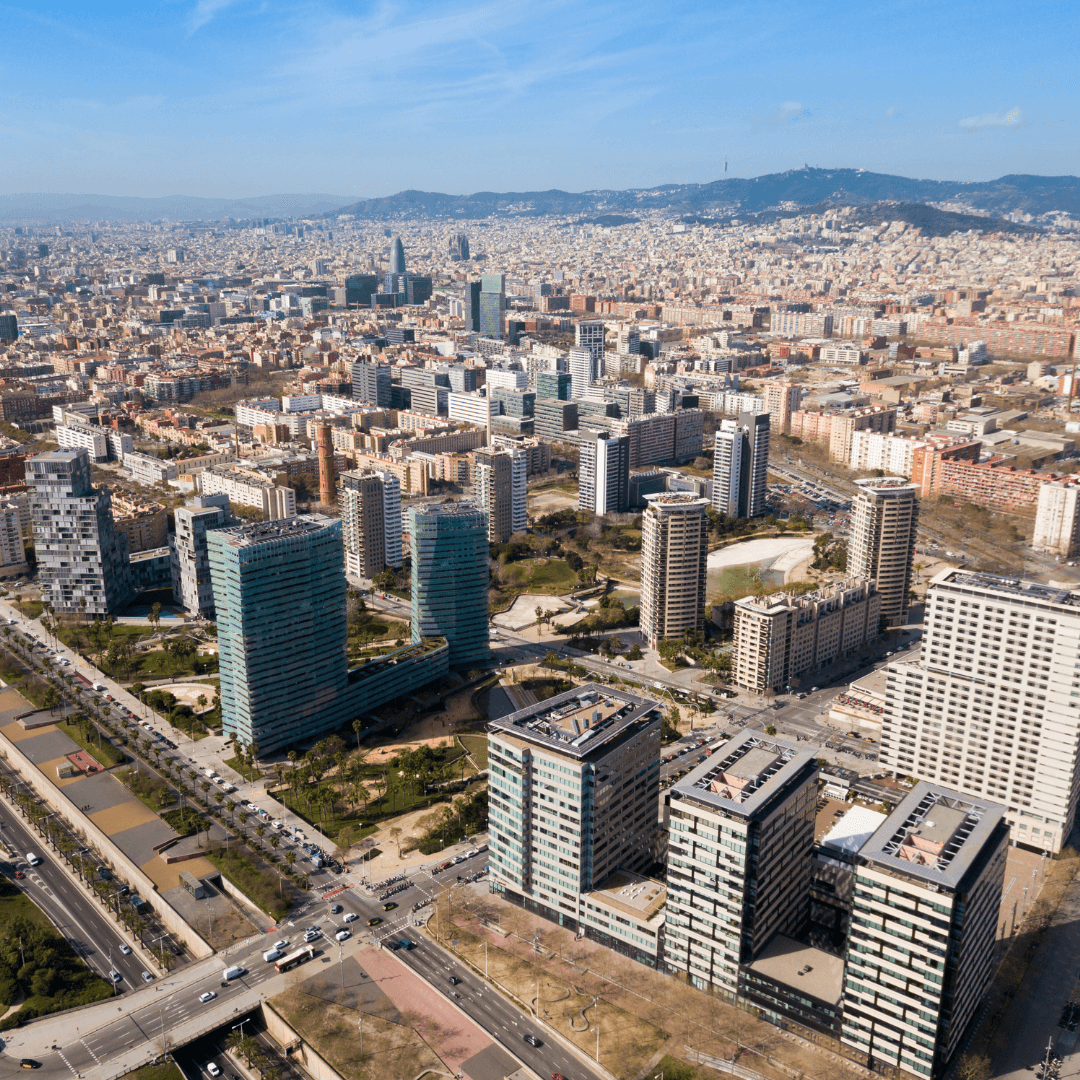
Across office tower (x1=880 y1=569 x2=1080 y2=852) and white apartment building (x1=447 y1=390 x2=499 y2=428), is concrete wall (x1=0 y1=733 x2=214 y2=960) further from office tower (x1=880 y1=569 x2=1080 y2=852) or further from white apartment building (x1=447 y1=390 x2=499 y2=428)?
white apartment building (x1=447 y1=390 x2=499 y2=428)

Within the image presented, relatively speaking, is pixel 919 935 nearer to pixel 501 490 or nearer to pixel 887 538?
pixel 887 538

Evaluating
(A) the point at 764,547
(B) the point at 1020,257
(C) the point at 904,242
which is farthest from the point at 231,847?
(C) the point at 904,242

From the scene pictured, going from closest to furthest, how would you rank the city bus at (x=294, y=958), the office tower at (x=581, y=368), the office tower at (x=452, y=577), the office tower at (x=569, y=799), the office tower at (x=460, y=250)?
the city bus at (x=294, y=958), the office tower at (x=569, y=799), the office tower at (x=452, y=577), the office tower at (x=581, y=368), the office tower at (x=460, y=250)

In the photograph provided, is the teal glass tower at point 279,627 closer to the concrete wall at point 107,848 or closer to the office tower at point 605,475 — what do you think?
the concrete wall at point 107,848

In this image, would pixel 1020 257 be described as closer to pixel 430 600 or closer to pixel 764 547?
pixel 764 547

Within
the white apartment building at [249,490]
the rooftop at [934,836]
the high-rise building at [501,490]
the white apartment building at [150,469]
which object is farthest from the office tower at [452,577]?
the white apartment building at [150,469]

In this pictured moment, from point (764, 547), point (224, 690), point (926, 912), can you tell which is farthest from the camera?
point (764, 547)

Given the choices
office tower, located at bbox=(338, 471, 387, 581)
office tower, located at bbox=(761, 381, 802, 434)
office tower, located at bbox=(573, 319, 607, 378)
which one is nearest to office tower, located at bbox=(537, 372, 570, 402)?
office tower, located at bbox=(573, 319, 607, 378)

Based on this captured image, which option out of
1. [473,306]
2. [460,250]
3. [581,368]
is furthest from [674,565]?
[460,250]
